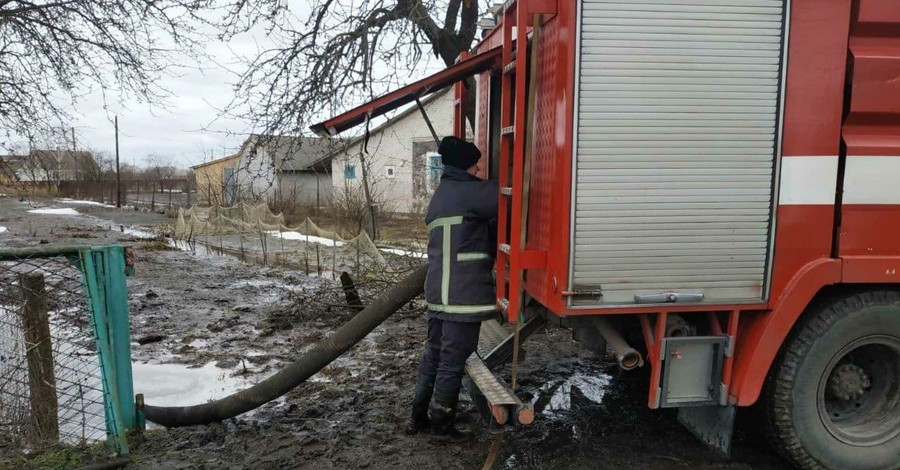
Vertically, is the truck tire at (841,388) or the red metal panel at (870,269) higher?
the red metal panel at (870,269)

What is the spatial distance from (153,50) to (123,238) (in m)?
11.1

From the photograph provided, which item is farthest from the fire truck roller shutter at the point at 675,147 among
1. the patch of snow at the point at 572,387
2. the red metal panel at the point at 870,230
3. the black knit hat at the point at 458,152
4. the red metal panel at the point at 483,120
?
the patch of snow at the point at 572,387

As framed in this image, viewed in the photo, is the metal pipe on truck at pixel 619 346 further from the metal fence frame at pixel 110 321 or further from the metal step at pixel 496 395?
the metal fence frame at pixel 110 321

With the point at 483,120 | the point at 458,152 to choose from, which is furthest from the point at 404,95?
the point at 483,120

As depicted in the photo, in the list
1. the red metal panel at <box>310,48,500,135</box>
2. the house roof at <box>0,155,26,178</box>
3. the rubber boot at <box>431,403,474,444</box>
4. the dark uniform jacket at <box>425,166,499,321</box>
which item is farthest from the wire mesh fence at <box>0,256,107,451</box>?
Answer: the house roof at <box>0,155,26,178</box>

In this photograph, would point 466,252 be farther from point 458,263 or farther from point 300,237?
point 300,237

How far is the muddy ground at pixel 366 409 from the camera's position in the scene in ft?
11.8

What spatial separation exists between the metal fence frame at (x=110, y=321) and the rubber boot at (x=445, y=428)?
1906 mm

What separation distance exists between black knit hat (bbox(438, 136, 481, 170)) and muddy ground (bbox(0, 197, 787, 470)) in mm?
1842

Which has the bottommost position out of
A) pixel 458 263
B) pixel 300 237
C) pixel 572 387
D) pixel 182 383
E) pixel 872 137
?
pixel 182 383

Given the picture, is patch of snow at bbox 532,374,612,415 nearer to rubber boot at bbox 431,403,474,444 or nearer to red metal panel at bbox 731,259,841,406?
rubber boot at bbox 431,403,474,444

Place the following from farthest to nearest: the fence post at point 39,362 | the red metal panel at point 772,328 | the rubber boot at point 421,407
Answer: the rubber boot at point 421,407 < the fence post at point 39,362 < the red metal panel at point 772,328

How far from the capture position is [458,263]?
3594 millimetres

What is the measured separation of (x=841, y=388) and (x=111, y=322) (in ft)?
14.3
